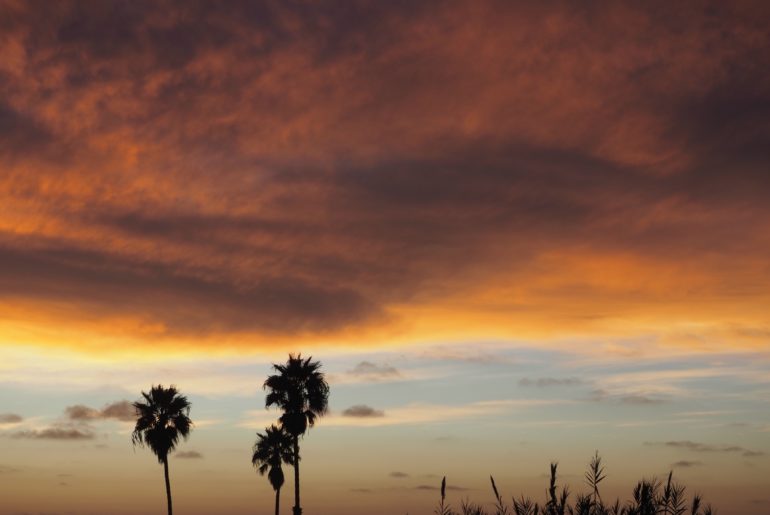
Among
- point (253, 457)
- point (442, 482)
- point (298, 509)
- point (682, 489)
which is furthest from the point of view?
point (253, 457)

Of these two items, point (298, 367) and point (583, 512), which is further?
point (298, 367)

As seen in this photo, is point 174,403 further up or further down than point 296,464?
further up

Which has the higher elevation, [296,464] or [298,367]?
[298,367]

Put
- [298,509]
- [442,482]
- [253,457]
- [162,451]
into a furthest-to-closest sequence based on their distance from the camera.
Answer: [253,457] < [162,451] < [298,509] < [442,482]

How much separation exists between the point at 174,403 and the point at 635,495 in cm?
4206

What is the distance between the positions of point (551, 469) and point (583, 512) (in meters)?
2.61

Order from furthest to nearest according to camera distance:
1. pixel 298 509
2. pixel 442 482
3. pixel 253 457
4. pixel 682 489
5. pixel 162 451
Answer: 1. pixel 253 457
2. pixel 162 451
3. pixel 298 509
4. pixel 682 489
5. pixel 442 482

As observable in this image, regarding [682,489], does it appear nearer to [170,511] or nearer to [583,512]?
[583,512]

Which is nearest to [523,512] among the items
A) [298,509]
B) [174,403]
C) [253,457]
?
[298,509]

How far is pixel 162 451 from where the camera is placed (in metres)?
69.5

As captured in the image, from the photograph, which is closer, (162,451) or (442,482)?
(442,482)

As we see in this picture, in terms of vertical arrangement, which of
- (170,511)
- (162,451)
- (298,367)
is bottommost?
(170,511)

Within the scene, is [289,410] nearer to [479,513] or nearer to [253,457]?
[253,457]

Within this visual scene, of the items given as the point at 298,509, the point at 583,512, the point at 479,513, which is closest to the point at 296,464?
the point at 298,509
